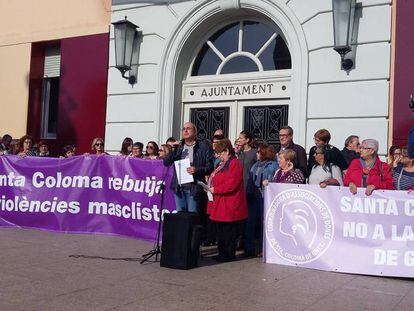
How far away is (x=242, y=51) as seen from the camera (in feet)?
34.9

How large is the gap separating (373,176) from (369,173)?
7 centimetres

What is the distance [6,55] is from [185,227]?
9215 millimetres

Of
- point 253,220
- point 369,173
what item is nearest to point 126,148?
point 253,220

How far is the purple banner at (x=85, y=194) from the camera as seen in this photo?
8594 mm

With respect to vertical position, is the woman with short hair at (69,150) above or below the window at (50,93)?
below

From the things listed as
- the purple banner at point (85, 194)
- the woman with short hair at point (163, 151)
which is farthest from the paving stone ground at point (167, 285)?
the woman with short hair at point (163, 151)

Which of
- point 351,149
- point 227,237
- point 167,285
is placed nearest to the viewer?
point 167,285

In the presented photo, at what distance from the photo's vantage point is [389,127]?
8.42m

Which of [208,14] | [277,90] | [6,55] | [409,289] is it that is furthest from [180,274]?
[6,55]

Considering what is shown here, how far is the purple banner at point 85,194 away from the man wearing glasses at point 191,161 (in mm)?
1082

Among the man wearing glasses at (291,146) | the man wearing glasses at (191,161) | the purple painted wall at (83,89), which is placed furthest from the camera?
the purple painted wall at (83,89)

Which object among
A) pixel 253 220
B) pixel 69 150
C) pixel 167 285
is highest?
pixel 69 150

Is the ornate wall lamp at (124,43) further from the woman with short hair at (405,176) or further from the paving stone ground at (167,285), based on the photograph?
the woman with short hair at (405,176)

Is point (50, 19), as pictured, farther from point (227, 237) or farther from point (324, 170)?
point (324, 170)
